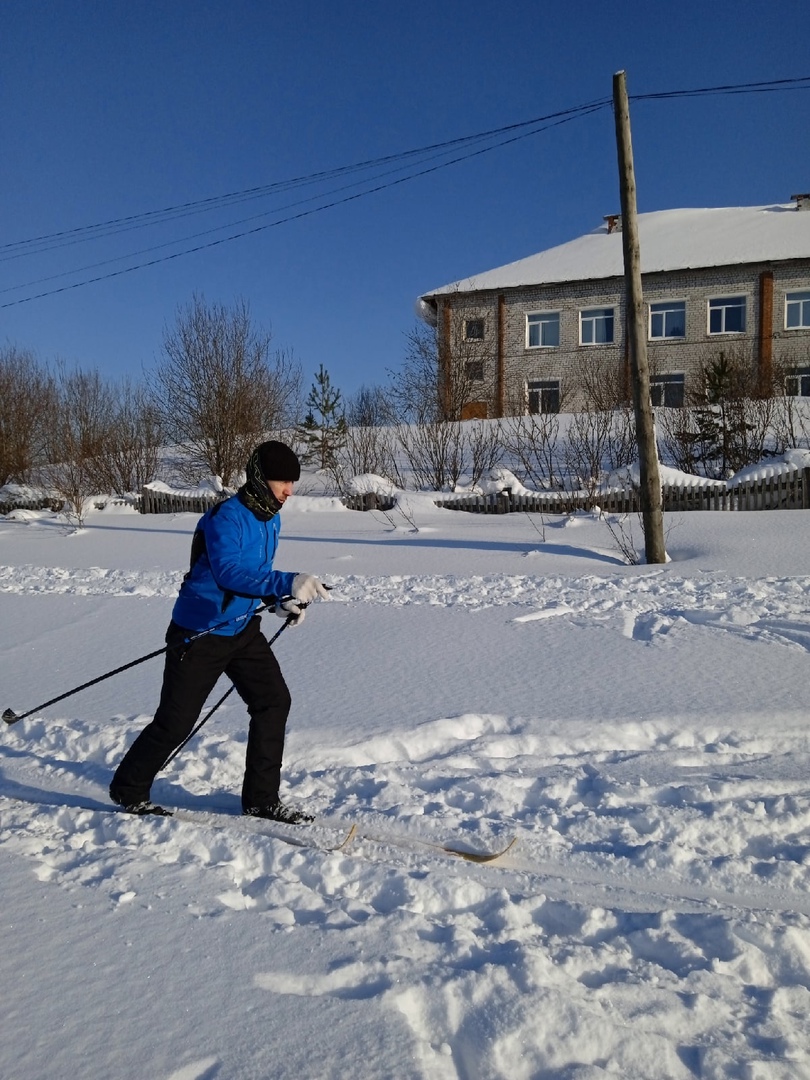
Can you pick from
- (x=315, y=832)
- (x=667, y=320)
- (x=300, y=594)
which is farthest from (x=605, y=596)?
(x=667, y=320)

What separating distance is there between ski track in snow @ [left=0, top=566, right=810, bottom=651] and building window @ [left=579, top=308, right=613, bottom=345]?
25.8 m

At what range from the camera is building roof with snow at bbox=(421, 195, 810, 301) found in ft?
103

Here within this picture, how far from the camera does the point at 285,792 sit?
408cm

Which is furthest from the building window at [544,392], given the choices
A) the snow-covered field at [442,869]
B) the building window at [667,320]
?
the snow-covered field at [442,869]

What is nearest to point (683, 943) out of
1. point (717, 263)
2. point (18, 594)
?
point (18, 594)

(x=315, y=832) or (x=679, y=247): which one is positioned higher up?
(x=679, y=247)

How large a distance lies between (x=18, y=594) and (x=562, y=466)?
13.8 metres

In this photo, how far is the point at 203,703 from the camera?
3674 millimetres

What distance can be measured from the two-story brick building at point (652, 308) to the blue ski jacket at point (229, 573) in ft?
84.5

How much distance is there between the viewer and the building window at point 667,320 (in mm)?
32469

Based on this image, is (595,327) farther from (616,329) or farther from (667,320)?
(667,320)

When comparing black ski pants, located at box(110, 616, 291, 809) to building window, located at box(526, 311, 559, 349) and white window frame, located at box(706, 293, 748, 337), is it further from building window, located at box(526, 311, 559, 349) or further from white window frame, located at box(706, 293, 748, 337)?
white window frame, located at box(706, 293, 748, 337)

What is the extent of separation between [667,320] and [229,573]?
32.8m

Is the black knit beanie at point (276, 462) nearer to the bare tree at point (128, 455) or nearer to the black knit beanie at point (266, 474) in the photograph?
the black knit beanie at point (266, 474)
